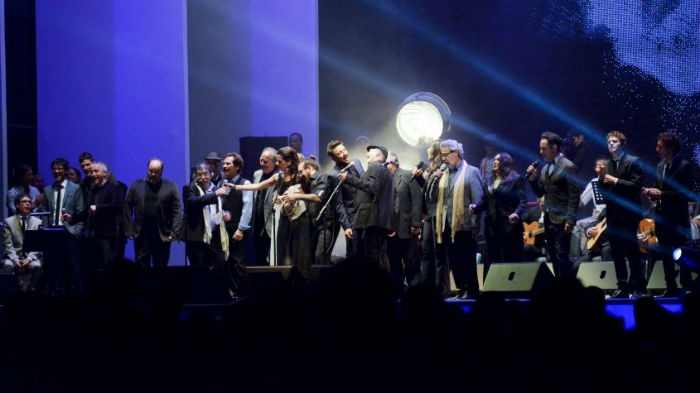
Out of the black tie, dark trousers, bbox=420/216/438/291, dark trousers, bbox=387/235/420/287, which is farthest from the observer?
the black tie

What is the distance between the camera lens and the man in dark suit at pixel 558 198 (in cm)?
837

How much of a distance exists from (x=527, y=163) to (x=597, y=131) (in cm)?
105

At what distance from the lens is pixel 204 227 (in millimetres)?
9367

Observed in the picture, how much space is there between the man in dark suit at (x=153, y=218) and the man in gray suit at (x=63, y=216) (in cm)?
89

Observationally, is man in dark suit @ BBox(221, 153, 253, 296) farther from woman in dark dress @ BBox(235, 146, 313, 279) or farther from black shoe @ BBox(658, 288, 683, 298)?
black shoe @ BBox(658, 288, 683, 298)

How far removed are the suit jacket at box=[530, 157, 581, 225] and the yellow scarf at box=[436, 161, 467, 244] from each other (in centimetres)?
88

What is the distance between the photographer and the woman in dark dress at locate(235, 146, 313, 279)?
8430 millimetres

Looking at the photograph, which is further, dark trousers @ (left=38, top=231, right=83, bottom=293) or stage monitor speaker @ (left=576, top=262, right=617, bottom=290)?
dark trousers @ (left=38, top=231, right=83, bottom=293)

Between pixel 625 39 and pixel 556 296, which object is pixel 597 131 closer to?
pixel 625 39

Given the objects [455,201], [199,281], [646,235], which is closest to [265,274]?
[199,281]

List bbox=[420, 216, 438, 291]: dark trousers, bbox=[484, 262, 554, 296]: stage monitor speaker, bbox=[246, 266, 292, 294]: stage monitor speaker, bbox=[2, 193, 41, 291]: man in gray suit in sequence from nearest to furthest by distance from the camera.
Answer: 1. bbox=[246, 266, 292, 294]: stage monitor speaker
2. bbox=[484, 262, 554, 296]: stage monitor speaker
3. bbox=[420, 216, 438, 291]: dark trousers
4. bbox=[2, 193, 41, 291]: man in gray suit

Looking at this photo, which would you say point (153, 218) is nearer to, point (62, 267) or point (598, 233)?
point (62, 267)

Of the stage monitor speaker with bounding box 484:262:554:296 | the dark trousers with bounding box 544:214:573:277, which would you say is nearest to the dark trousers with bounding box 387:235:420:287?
the dark trousers with bounding box 544:214:573:277

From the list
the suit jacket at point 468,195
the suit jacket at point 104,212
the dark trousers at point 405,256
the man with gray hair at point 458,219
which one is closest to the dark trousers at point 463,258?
the man with gray hair at point 458,219
